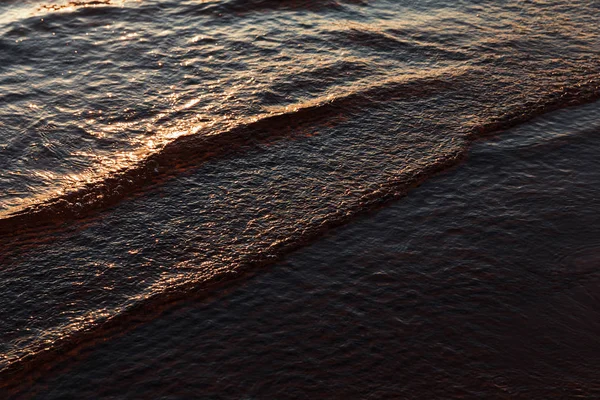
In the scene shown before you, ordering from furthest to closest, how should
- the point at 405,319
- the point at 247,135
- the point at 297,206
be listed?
the point at 247,135 → the point at 297,206 → the point at 405,319

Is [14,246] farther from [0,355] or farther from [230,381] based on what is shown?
[230,381]

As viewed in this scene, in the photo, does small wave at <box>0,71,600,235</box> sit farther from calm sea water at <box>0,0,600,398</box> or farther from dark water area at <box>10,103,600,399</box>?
dark water area at <box>10,103,600,399</box>

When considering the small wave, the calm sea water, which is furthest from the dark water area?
the small wave

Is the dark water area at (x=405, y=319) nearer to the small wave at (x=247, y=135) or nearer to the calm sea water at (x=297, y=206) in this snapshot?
the calm sea water at (x=297, y=206)

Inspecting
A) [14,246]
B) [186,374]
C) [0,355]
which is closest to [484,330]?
[186,374]

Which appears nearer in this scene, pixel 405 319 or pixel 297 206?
pixel 405 319

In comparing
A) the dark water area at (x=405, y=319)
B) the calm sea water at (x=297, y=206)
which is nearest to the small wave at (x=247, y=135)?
the calm sea water at (x=297, y=206)

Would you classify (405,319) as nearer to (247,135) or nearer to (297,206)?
(297,206)

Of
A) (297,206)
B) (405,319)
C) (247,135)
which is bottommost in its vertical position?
(405,319)

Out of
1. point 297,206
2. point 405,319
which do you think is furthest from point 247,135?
point 405,319
